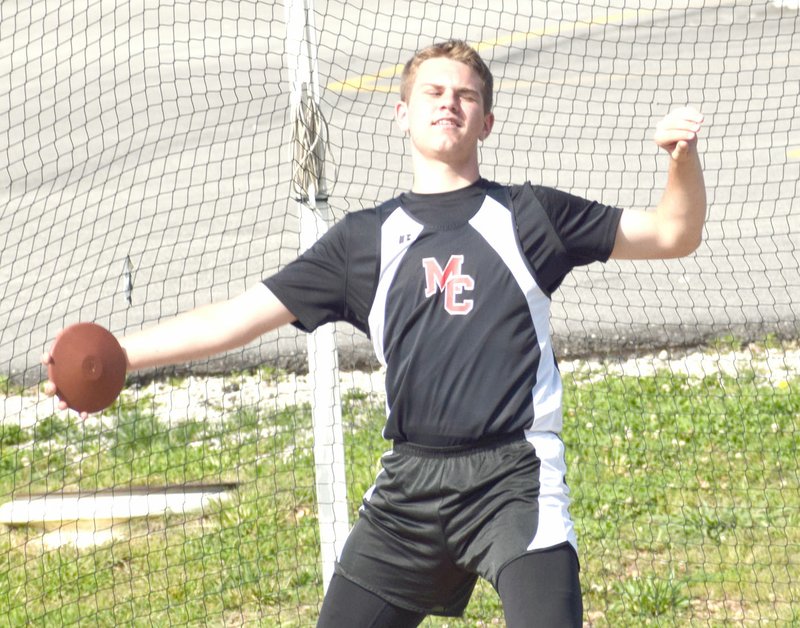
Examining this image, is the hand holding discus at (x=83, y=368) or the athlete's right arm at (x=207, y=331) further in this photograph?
the athlete's right arm at (x=207, y=331)

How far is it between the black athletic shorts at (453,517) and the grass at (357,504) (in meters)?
1.45

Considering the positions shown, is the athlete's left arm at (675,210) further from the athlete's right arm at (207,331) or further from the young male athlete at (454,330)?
the athlete's right arm at (207,331)

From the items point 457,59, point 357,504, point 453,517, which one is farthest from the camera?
point 357,504

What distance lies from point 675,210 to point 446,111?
657mm

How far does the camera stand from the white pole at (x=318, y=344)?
14.8ft

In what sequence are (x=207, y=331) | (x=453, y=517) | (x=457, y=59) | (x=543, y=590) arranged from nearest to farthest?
1. (x=543, y=590)
2. (x=453, y=517)
3. (x=207, y=331)
4. (x=457, y=59)

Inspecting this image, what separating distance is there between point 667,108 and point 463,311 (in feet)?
27.6

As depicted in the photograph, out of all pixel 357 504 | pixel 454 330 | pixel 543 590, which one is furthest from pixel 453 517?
pixel 357 504

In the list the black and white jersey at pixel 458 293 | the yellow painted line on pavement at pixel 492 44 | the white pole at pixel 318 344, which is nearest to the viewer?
the black and white jersey at pixel 458 293

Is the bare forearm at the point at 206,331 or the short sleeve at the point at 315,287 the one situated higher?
the short sleeve at the point at 315,287

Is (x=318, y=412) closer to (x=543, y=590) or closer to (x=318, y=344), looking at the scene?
(x=318, y=344)

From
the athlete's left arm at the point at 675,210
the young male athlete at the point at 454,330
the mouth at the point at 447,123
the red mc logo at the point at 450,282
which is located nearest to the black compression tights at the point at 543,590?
the young male athlete at the point at 454,330

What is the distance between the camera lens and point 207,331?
11.1 ft

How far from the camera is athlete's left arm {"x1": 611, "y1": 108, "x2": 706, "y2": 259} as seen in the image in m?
3.16
